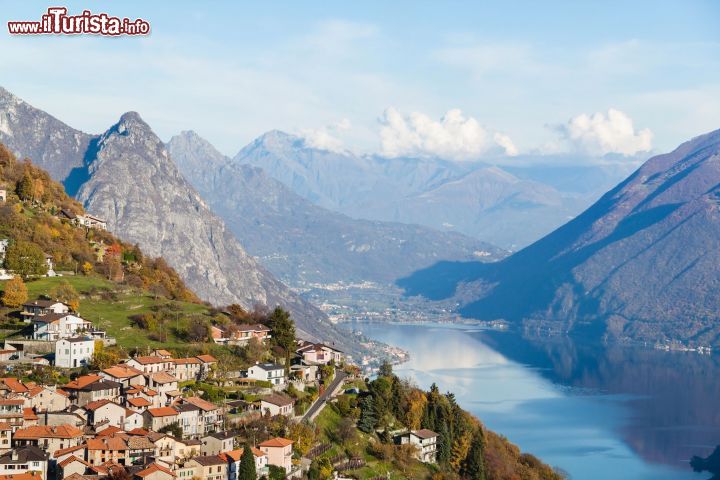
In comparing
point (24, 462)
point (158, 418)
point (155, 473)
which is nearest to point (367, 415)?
point (158, 418)

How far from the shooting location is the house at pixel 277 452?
5559 cm

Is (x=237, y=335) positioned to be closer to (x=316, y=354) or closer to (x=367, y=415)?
(x=316, y=354)

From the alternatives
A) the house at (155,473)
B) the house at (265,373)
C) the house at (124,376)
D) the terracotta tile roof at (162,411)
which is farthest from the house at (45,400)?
the house at (265,373)

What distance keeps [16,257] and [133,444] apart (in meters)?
30.1

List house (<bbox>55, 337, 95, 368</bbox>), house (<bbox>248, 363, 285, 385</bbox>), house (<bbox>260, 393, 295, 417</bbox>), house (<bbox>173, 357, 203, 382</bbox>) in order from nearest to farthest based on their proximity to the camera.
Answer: house (<bbox>260, 393, 295, 417</bbox>) < house (<bbox>55, 337, 95, 368</bbox>) < house (<bbox>173, 357, 203, 382</bbox>) < house (<bbox>248, 363, 285, 385</bbox>)

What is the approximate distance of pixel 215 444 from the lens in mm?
55219

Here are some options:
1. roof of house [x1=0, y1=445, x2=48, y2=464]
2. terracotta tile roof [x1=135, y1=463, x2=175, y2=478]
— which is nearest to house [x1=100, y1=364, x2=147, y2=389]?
roof of house [x1=0, y1=445, x2=48, y2=464]

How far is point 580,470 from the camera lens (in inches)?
4294

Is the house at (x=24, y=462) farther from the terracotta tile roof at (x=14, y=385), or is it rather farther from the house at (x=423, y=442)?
the house at (x=423, y=442)

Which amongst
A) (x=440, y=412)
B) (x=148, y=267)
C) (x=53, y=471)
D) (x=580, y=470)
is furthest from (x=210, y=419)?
(x=580, y=470)

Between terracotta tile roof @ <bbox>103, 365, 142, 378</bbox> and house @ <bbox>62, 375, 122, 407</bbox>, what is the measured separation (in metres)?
0.91

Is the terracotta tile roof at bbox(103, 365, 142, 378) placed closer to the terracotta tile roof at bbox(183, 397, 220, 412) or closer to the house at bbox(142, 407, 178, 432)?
the terracotta tile roof at bbox(183, 397, 220, 412)

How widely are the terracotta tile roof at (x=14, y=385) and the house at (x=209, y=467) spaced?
9.78 meters

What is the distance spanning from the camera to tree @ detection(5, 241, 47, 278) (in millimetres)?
77062
